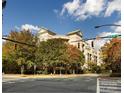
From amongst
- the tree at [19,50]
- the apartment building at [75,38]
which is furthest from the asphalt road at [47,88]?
the apartment building at [75,38]

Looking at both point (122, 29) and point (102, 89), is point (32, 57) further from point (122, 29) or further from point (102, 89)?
point (122, 29)

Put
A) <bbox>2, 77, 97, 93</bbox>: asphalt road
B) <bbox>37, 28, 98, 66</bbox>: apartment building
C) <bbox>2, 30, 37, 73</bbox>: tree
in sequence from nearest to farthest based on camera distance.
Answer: <bbox>2, 77, 97, 93</bbox>: asphalt road → <bbox>2, 30, 37, 73</bbox>: tree → <bbox>37, 28, 98, 66</bbox>: apartment building

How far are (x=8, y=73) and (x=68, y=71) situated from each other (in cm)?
991

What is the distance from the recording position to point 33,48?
30.4 meters

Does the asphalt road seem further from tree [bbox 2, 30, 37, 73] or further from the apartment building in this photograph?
the apartment building

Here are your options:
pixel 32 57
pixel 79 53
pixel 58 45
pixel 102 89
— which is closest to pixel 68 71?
pixel 79 53

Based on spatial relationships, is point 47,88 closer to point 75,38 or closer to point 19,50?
point 19,50

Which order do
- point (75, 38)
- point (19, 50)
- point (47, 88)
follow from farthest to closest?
point (75, 38)
point (19, 50)
point (47, 88)

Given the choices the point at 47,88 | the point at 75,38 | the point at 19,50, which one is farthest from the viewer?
the point at 75,38

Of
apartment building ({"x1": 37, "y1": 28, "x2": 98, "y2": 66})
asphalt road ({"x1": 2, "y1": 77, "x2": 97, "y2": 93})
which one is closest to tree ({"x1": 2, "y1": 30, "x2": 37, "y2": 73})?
apartment building ({"x1": 37, "y1": 28, "x2": 98, "y2": 66})

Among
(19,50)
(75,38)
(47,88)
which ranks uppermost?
(75,38)

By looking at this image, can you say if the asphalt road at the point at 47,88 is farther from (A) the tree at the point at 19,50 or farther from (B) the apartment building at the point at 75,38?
(B) the apartment building at the point at 75,38

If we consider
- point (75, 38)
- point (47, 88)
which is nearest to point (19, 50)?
point (75, 38)

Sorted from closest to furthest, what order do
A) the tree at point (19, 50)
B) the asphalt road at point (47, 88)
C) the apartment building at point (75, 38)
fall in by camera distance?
1. the asphalt road at point (47, 88)
2. the tree at point (19, 50)
3. the apartment building at point (75, 38)
